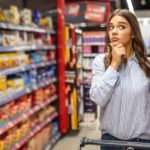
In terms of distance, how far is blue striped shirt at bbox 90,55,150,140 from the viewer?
1.83 metres

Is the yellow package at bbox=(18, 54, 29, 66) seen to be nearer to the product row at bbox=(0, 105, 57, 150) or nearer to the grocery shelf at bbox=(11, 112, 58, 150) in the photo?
the product row at bbox=(0, 105, 57, 150)

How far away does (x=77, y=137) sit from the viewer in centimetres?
616

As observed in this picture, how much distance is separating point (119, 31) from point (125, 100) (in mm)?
411

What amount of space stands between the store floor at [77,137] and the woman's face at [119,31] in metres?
3.23

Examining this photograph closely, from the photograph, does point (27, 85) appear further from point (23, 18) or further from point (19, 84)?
point (23, 18)

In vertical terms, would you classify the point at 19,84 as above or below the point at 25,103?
above

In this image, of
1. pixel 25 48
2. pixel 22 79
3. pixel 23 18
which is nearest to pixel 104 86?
pixel 22 79

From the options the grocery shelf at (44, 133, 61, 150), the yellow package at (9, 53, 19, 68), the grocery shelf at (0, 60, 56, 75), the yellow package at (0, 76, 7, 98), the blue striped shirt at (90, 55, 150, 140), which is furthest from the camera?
the grocery shelf at (44, 133, 61, 150)

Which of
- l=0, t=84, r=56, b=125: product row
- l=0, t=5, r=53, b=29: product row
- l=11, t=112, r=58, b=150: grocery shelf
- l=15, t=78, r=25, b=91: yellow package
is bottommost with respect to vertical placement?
l=11, t=112, r=58, b=150: grocery shelf

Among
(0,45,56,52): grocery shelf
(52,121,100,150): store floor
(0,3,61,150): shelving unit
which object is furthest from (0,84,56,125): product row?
(52,121,100,150): store floor

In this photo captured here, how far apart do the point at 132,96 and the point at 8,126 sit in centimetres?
226

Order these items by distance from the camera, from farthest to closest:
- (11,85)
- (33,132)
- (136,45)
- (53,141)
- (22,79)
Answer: (53,141) → (33,132) → (22,79) → (11,85) → (136,45)

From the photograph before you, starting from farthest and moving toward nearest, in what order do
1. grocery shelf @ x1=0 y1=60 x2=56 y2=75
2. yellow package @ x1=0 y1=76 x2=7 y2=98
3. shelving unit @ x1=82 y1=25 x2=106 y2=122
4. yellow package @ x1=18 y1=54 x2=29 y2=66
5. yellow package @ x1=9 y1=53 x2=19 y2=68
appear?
shelving unit @ x1=82 y1=25 x2=106 y2=122, yellow package @ x1=18 y1=54 x2=29 y2=66, yellow package @ x1=9 y1=53 x2=19 y2=68, grocery shelf @ x1=0 y1=60 x2=56 y2=75, yellow package @ x1=0 y1=76 x2=7 y2=98

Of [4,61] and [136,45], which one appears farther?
[4,61]
